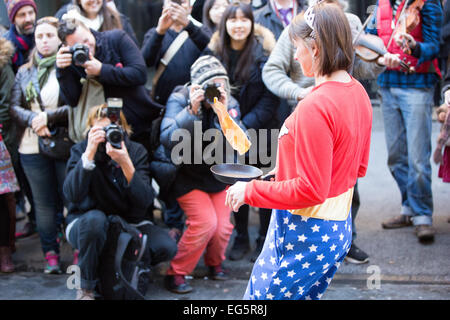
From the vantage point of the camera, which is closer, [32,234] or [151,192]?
[151,192]

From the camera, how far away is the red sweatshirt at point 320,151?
6.55 feet

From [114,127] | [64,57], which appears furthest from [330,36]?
[64,57]

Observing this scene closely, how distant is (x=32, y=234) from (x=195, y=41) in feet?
7.00

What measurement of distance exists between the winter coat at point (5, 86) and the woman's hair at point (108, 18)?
603mm

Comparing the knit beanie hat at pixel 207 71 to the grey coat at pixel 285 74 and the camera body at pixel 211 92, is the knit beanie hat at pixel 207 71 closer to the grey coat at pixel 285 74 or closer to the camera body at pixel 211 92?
the camera body at pixel 211 92

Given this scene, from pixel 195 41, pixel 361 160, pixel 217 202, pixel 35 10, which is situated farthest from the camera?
pixel 35 10

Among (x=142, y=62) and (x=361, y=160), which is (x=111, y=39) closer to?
(x=142, y=62)

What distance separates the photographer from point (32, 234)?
4840 mm

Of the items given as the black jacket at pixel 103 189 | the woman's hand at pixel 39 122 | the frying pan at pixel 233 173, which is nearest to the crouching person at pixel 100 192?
the black jacket at pixel 103 189

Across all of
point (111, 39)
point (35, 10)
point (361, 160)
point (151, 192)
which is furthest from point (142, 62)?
point (361, 160)

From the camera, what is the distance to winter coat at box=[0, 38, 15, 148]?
13.9 ft

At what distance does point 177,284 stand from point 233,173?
1677 mm

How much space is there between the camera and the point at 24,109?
13.7 feet

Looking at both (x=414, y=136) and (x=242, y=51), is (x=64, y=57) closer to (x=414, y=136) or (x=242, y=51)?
(x=242, y=51)
